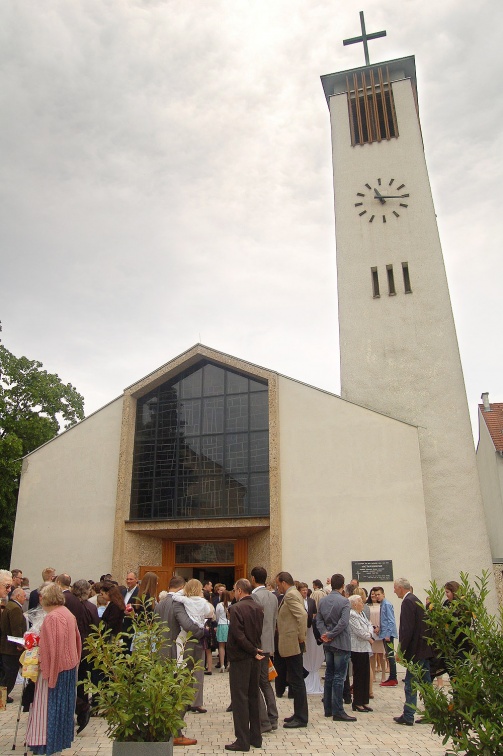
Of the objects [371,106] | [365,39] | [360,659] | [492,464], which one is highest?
[365,39]

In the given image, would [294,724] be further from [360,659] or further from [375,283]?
[375,283]

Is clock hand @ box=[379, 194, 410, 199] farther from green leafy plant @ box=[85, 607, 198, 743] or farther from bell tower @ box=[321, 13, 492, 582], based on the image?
green leafy plant @ box=[85, 607, 198, 743]

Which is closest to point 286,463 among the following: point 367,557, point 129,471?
point 367,557

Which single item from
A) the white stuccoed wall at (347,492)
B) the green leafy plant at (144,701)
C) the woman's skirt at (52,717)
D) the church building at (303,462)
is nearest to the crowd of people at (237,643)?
the woman's skirt at (52,717)

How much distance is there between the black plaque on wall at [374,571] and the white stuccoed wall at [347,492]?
0.13 m

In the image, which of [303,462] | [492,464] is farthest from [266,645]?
[492,464]

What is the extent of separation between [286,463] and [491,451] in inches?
439

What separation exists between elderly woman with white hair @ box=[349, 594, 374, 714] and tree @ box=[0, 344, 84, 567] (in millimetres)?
16087

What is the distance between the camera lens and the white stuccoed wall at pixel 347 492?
15.4m

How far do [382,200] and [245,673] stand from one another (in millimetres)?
18352

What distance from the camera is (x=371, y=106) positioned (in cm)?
2381

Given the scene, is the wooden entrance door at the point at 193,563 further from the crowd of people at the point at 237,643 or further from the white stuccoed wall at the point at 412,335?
the crowd of people at the point at 237,643

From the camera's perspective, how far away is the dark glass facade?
1745cm

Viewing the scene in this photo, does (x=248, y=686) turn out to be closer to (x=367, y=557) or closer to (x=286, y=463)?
(x=367, y=557)
